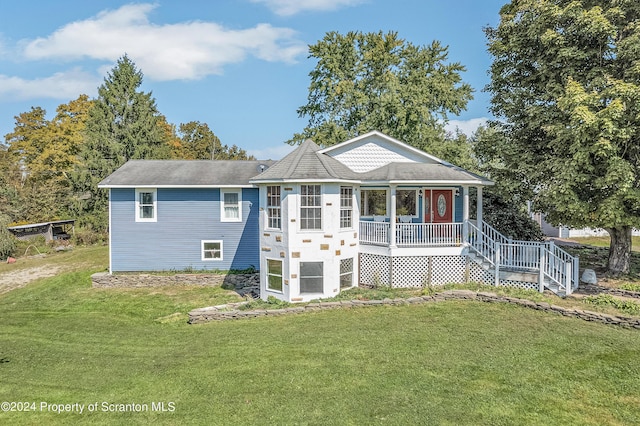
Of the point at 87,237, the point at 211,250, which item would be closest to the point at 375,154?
the point at 211,250

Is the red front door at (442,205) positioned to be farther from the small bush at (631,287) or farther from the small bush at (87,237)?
the small bush at (87,237)

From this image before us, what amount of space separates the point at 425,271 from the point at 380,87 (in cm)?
1875

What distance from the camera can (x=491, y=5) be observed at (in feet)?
57.3

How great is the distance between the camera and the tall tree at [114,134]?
33.0 meters

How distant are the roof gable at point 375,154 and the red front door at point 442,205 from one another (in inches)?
59.4

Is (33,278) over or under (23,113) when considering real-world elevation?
under

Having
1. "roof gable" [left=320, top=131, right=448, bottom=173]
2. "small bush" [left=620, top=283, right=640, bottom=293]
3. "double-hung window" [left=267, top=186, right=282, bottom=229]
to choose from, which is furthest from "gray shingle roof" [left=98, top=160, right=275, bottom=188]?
"small bush" [left=620, top=283, right=640, bottom=293]

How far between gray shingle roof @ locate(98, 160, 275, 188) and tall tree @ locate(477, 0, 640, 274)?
36.6 ft

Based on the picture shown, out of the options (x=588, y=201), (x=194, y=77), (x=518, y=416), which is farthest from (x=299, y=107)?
(x=518, y=416)

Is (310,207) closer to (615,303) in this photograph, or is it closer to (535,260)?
(535,260)

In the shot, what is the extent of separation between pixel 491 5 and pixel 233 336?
18.1 metres

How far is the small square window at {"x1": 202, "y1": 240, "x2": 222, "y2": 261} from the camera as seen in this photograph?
1738 cm

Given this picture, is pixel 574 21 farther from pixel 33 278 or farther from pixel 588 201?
pixel 33 278

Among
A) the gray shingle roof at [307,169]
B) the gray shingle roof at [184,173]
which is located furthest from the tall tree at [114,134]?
the gray shingle roof at [307,169]
